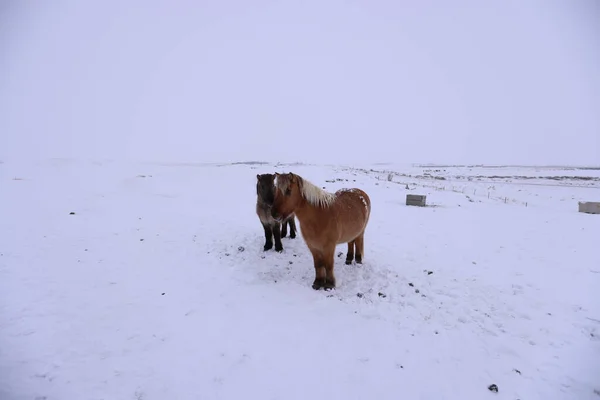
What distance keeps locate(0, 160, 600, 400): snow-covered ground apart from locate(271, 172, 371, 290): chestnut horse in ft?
1.93

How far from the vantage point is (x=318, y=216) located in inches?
213

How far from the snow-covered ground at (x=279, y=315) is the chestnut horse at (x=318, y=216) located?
1.93 feet

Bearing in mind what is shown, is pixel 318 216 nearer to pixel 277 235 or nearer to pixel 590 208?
pixel 277 235

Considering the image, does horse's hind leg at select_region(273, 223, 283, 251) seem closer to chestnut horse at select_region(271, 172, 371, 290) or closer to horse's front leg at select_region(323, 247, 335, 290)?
chestnut horse at select_region(271, 172, 371, 290)

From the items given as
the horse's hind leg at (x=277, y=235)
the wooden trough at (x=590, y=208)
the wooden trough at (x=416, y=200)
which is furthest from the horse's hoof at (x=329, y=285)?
the wooden trough at (x=590, y=208)

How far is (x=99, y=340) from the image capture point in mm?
3895

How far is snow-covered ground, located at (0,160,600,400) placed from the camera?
11.0 feet

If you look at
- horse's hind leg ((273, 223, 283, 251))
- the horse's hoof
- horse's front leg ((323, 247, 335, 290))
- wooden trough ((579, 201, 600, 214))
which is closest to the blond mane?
horse's front leg ((323, 247, 335, 290))

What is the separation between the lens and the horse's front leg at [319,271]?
5.66 meters

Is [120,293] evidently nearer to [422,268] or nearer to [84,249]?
[84,249]

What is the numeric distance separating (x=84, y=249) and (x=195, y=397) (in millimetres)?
5811

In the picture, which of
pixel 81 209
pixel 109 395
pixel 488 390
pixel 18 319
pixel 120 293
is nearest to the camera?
pixel 109 395

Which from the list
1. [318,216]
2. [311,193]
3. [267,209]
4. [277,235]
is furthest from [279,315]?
[267,209]

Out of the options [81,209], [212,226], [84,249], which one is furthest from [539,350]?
[81,209]
